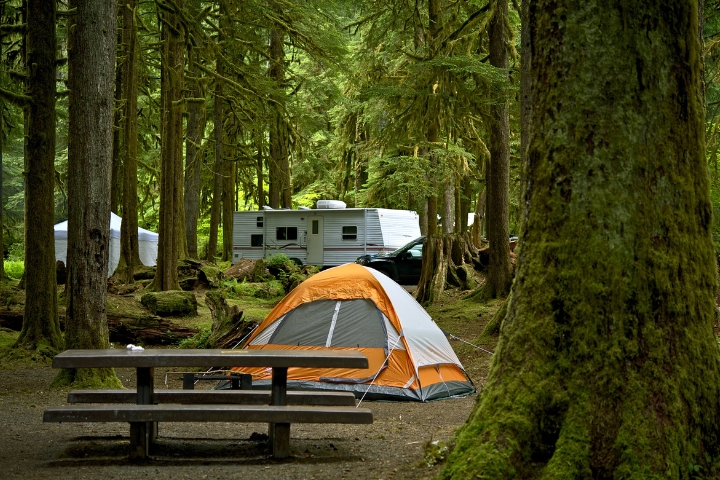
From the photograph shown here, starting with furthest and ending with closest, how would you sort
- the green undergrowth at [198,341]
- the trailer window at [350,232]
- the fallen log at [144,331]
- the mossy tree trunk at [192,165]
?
1. the trailer window at [350,232]
2. the mossy tree trunk at [192,165]
3. the fallen log at [144,331]
4. the green undergrowth at [198,341]

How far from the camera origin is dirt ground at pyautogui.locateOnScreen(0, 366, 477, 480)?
497 centimetres

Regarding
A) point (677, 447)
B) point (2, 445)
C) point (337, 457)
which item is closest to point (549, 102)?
point (677, 447)

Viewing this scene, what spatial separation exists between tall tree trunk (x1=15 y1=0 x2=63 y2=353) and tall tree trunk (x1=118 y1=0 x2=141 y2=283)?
5934mm

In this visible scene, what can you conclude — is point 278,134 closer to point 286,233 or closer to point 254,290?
point 254,290

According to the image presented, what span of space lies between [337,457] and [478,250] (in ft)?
47.4

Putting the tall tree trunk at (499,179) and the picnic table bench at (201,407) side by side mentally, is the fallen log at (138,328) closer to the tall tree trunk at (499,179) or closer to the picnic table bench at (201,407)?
the tall tree trunk at (499,179)

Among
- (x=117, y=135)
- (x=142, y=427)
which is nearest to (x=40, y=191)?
(x=142, y=427)

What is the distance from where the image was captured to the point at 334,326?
9.23 meters

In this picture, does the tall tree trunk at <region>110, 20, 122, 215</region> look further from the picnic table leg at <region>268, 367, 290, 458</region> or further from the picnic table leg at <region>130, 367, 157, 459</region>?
the picnic table leg at <region>268, 367, 290, 458</region>

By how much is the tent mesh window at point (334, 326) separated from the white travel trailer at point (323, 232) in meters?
16.0

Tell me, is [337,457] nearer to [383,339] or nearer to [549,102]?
[549,102]

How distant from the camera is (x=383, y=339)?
900 cm

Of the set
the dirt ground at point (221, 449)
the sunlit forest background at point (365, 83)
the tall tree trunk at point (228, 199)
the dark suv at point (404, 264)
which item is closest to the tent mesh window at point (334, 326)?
the dirt ground at point (221, 449)

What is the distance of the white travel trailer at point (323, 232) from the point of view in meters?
25.6
